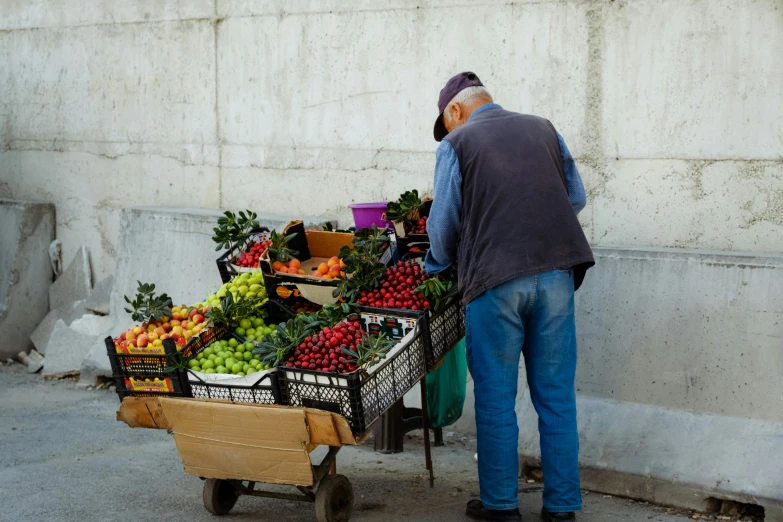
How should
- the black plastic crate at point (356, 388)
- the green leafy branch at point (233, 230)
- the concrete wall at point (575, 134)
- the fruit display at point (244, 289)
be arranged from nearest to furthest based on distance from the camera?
the black plastic crate at point (356, 388) → the concrete wall at point (575, 134) → the fruit display at point (244, 289) → the green leafy branch at point (233, 230)

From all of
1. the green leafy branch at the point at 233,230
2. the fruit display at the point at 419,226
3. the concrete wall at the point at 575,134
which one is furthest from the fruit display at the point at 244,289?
the concrete wall at the point at 575,134

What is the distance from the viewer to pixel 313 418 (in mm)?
4117

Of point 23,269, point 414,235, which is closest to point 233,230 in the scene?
point 414,235

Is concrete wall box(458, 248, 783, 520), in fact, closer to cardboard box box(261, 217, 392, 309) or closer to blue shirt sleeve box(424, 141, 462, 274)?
blue shirt sleeve box(424, 141, 462, 274)

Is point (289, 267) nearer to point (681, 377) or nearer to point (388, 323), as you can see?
point (388, 323)

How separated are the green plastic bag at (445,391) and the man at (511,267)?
0.77m

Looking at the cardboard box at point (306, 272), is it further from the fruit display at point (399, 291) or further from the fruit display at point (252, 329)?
the fruit display at point (399, 291)

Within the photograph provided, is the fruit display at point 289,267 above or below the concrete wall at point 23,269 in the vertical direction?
above

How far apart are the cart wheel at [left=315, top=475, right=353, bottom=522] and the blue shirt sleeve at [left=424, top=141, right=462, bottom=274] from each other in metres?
1.10

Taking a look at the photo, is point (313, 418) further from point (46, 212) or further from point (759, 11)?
point (46, 212)

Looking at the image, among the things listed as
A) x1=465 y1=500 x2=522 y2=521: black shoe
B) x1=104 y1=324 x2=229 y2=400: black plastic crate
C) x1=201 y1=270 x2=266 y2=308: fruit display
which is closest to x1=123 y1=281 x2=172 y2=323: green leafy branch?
x1=201 y1=270 x2=266 y2=308: fruit display

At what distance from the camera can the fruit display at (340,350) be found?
4.15 metres

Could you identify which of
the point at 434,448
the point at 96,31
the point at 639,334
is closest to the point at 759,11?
the point at 639,334

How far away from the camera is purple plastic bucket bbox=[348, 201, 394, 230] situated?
5.06 meters
